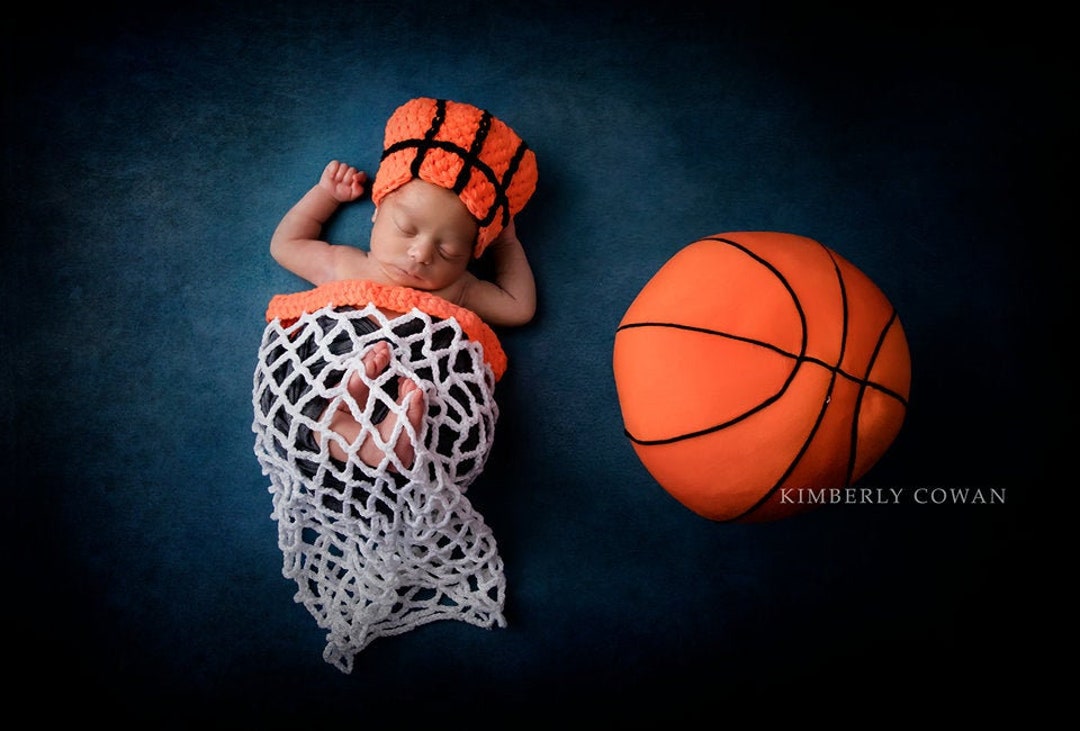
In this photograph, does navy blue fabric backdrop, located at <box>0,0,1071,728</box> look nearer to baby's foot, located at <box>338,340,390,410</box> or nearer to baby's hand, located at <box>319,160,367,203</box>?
baby's hand, located at <box>319,160,367,203</box>

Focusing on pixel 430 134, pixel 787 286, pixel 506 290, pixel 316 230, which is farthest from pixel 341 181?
pixel 787 286

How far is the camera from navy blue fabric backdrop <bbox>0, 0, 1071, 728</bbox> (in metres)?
1.41

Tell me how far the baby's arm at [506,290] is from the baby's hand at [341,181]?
32 cm

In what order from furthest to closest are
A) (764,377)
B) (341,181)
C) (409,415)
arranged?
(341,181) → (409,415) → (764,377)

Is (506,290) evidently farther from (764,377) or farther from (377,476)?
(764,377)

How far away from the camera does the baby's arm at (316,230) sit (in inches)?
53.4

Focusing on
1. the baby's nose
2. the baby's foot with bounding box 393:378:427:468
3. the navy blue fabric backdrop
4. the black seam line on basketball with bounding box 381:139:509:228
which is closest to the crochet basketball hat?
the black seam line on basketball with bounding box 381:139:509:228

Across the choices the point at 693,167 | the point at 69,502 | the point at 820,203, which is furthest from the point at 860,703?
the point at 69,502

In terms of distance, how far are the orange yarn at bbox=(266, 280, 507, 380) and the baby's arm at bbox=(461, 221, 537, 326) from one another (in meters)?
0.08

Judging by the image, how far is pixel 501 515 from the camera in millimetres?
1433

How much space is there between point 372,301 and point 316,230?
1.03 feet

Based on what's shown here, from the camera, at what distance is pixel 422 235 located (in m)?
1.21

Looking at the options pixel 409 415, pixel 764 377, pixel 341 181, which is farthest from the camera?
pixel 341 181

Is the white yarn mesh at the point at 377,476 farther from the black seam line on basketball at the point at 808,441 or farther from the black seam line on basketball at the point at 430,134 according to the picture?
the black seam line on basketball at the point at 808,441
